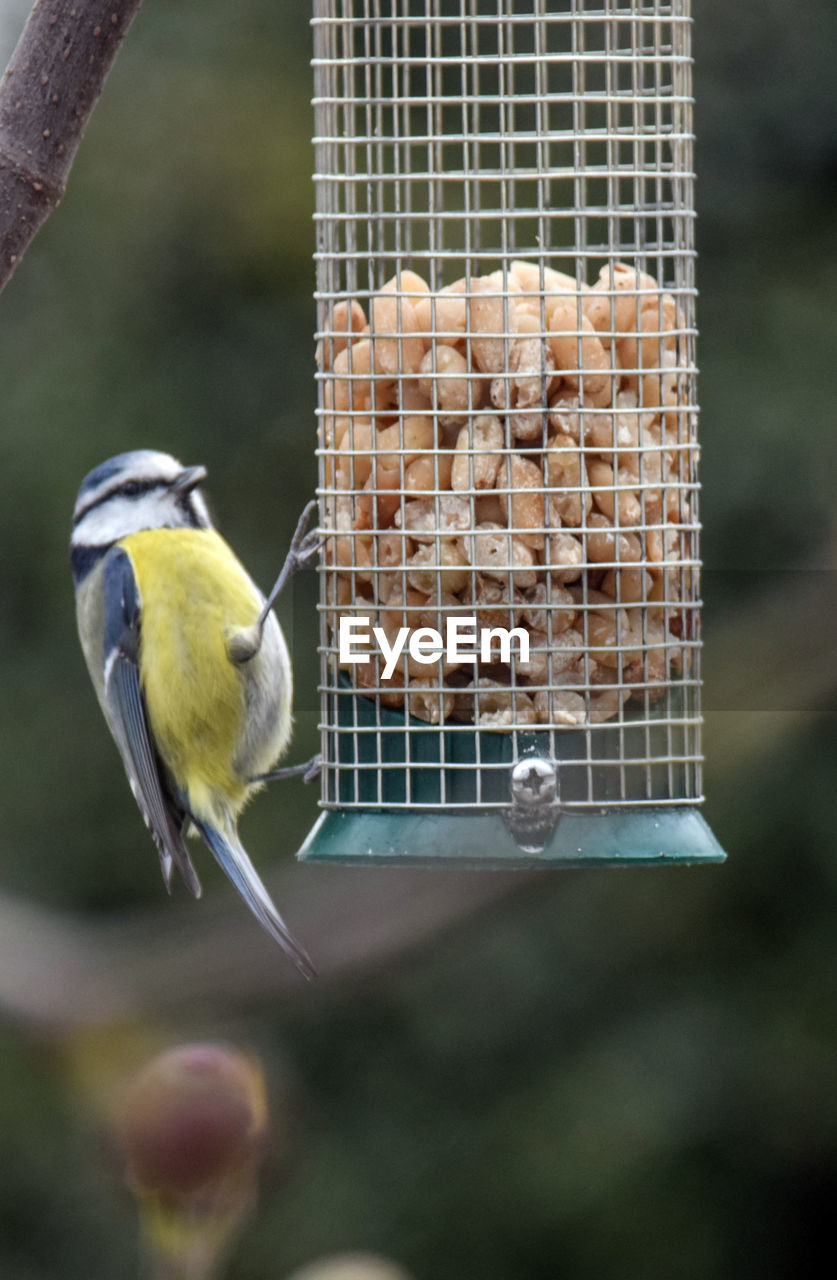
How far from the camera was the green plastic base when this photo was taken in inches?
107

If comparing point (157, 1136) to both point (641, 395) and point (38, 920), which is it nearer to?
point (641, 395)

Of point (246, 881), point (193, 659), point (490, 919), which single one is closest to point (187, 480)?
point (193, 659)

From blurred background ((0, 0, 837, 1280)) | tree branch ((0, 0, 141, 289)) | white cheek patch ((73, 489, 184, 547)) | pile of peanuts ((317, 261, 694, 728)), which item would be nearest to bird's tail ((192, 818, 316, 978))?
pile of peanuts ((317, 261, 694, 728))

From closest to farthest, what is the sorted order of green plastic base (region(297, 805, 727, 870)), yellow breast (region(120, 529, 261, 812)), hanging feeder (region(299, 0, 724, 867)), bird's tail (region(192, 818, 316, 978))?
green plastic base (region(297, 805, 727, 870))
hanging feeder (region(299, 0, 724, 867))
bird's tail (region(192, 818, 316, 978))
yellow breast (region(120, 529, 261, 812))

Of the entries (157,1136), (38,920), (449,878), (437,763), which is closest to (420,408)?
(437,763)

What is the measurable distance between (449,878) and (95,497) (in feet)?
3.57

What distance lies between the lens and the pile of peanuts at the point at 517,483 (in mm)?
2885

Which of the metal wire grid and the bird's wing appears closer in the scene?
the metal wire grid

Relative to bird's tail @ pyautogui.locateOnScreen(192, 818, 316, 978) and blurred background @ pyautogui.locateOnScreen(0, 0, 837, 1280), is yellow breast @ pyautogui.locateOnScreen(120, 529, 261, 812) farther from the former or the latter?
blurred background @ pyautogui.locateOnScreen(0, 0, 837, 1280)

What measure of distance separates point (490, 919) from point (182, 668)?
2.16m

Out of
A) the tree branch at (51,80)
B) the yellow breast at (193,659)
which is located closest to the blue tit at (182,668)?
the yellow breast at (193,659)

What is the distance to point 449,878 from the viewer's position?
12.8 ft

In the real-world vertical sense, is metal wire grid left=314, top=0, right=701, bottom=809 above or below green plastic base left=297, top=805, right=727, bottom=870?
above

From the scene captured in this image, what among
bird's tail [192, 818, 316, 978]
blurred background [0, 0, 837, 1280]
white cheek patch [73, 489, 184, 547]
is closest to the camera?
bird's tail [192, 818, 316, 978]
